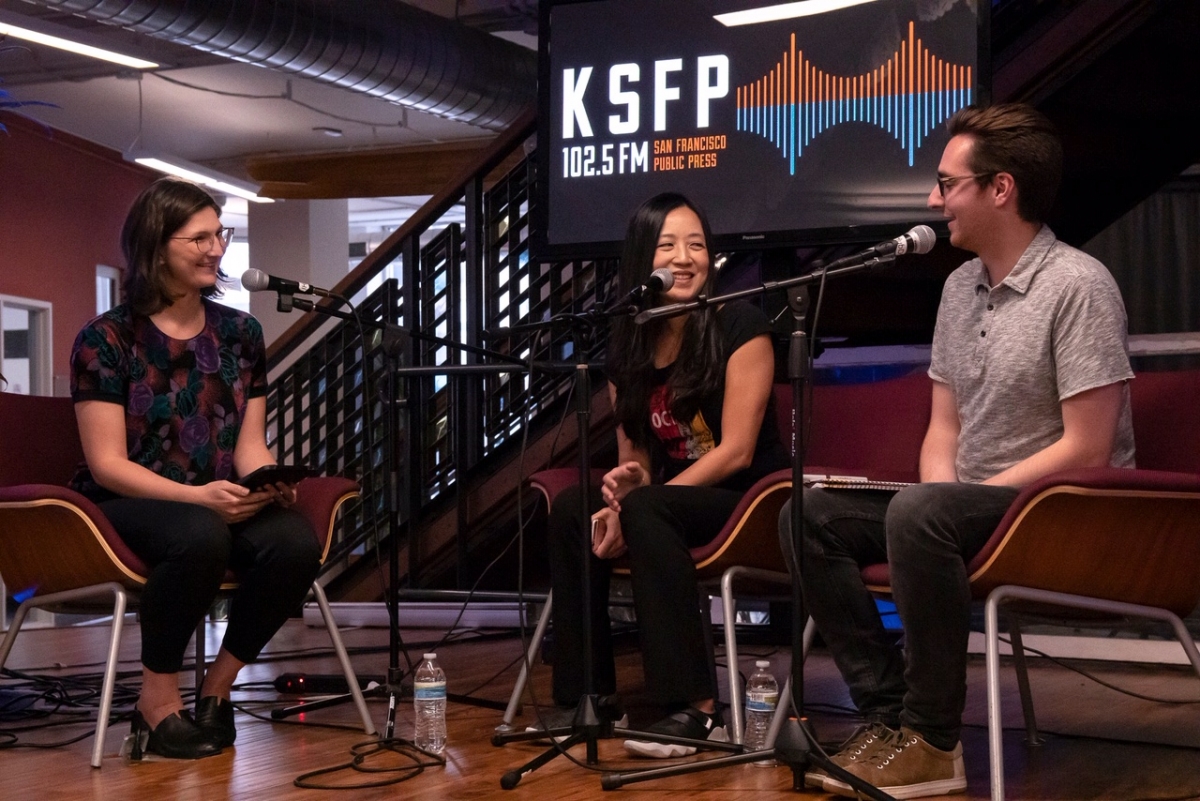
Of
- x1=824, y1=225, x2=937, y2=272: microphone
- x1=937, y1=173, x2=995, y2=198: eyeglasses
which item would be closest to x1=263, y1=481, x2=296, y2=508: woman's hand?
x1=824, y1=225, x2=937, y2=272: microphone

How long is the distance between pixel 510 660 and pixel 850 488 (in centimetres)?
227

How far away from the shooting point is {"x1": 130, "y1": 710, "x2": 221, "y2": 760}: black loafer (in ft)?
9.40

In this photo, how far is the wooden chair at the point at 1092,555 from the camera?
2201 millimetres

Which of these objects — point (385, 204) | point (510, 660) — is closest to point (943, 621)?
point (510, 660)

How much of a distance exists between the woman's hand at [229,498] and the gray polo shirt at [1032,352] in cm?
150

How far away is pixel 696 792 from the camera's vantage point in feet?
8.02

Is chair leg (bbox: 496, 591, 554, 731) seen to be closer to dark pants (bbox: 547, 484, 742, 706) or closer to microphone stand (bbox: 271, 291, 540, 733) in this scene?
dark pants (bbox: 547, 484, 742, 706)

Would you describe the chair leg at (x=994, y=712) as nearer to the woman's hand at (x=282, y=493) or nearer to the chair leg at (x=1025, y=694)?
the chair leg at (x=1025, y=694)

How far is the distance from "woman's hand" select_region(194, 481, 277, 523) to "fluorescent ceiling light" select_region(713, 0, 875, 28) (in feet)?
7.13

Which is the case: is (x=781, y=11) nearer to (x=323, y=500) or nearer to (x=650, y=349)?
(x=650, y=349)

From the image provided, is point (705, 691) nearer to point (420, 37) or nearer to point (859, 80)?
point (859, 80)

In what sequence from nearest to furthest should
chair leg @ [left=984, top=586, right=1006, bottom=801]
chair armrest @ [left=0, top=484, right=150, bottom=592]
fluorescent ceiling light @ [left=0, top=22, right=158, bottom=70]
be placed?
chair leg @ [left=984, top=586, right=1006, bottom=801], chair armrest @ [left=0, top=484, right=150, bottom=592], fluorescent ceiling light @ [left=0, top=22, right=158, bottom=70]

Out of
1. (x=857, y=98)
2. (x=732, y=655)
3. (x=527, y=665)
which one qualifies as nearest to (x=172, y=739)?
(x=527, y=665)

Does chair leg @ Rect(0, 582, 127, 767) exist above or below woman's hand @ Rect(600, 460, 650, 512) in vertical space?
below
